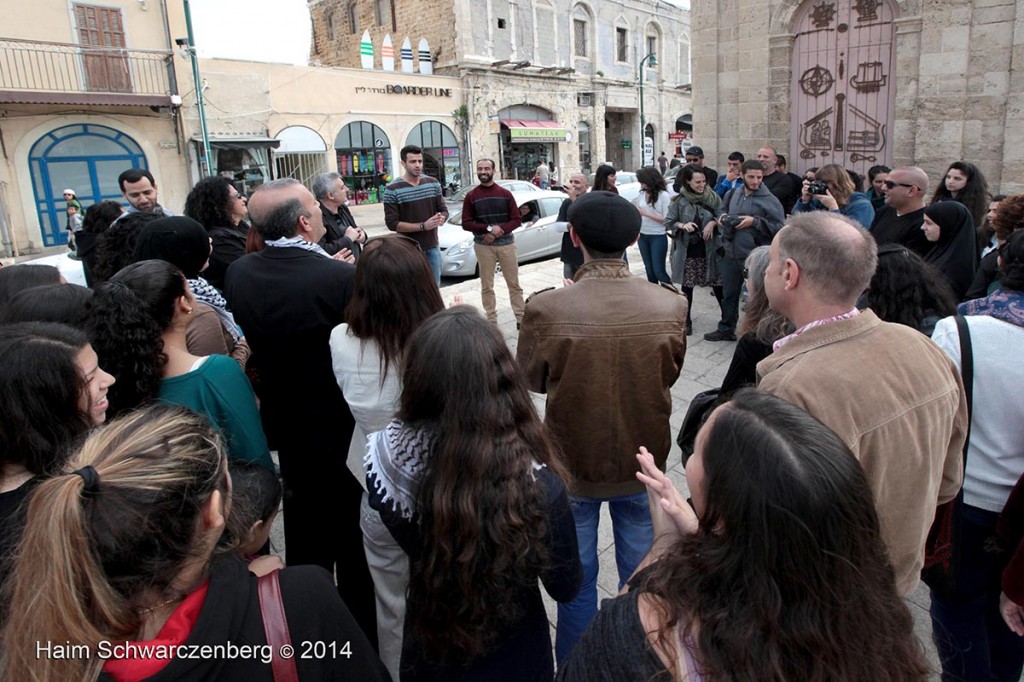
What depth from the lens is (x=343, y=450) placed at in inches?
104

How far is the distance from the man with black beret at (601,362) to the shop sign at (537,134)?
26.5 metres

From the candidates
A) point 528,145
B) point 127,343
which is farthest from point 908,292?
point 528,145

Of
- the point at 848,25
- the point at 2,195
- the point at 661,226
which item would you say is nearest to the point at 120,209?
the point at 661,226

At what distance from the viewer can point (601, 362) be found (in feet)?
7.64

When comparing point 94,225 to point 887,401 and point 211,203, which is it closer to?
point 211,203

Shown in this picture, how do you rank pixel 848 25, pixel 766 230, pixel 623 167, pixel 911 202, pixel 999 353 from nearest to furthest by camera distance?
pixel 999 353 → pixel 911 202 → pixel 766 230 → pixel 848 25 → pixel 623 167

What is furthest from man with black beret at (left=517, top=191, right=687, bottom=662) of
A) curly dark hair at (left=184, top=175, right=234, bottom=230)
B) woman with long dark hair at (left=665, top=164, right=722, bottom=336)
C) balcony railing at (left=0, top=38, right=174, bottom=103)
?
balcony railing at (left=0, top=38, right=174, bottom=103)

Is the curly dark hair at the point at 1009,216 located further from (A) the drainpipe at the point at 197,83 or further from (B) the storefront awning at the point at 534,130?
(B) the storefront awning at the point at 534,130

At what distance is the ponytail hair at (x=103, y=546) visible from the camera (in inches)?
38.2

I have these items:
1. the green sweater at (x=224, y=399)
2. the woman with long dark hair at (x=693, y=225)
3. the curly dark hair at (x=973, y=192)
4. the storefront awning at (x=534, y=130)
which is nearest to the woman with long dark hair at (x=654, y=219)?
the woman with long dark hair at (x=693, y=225)

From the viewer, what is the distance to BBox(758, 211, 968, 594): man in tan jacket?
167 centimetres

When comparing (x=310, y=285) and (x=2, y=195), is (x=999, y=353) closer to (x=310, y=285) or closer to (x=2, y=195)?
(x=310, y=285)

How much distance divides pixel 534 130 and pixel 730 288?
2402 centimetres

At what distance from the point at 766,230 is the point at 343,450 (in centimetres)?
468
